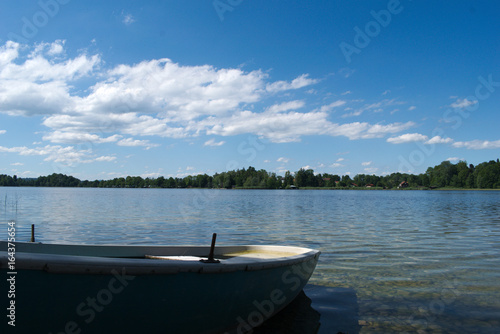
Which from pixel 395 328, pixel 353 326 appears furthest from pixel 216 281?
pixel 395 328

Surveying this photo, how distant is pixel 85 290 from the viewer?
4.39m

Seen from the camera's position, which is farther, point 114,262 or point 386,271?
point 386,271

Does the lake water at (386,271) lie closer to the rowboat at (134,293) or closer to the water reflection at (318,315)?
the water reflection at (318,315)

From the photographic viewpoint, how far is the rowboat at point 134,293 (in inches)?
161

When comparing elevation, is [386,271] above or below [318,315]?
above

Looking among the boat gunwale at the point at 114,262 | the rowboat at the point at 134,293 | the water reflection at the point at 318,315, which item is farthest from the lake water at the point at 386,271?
the boat gunwale at the point at 114,262

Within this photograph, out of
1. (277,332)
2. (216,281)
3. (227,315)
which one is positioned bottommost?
(277,332)

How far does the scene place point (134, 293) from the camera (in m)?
4.66

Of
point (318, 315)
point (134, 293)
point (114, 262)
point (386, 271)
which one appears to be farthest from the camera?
point (386, 271)

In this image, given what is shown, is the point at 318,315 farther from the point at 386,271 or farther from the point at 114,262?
the point at 114,262

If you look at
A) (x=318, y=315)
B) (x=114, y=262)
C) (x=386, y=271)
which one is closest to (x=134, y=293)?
(x=114, y=262)

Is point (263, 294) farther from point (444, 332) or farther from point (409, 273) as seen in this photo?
point (409, 273)

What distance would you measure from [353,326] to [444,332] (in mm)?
1631

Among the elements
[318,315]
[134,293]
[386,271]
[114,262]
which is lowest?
[318,315]
